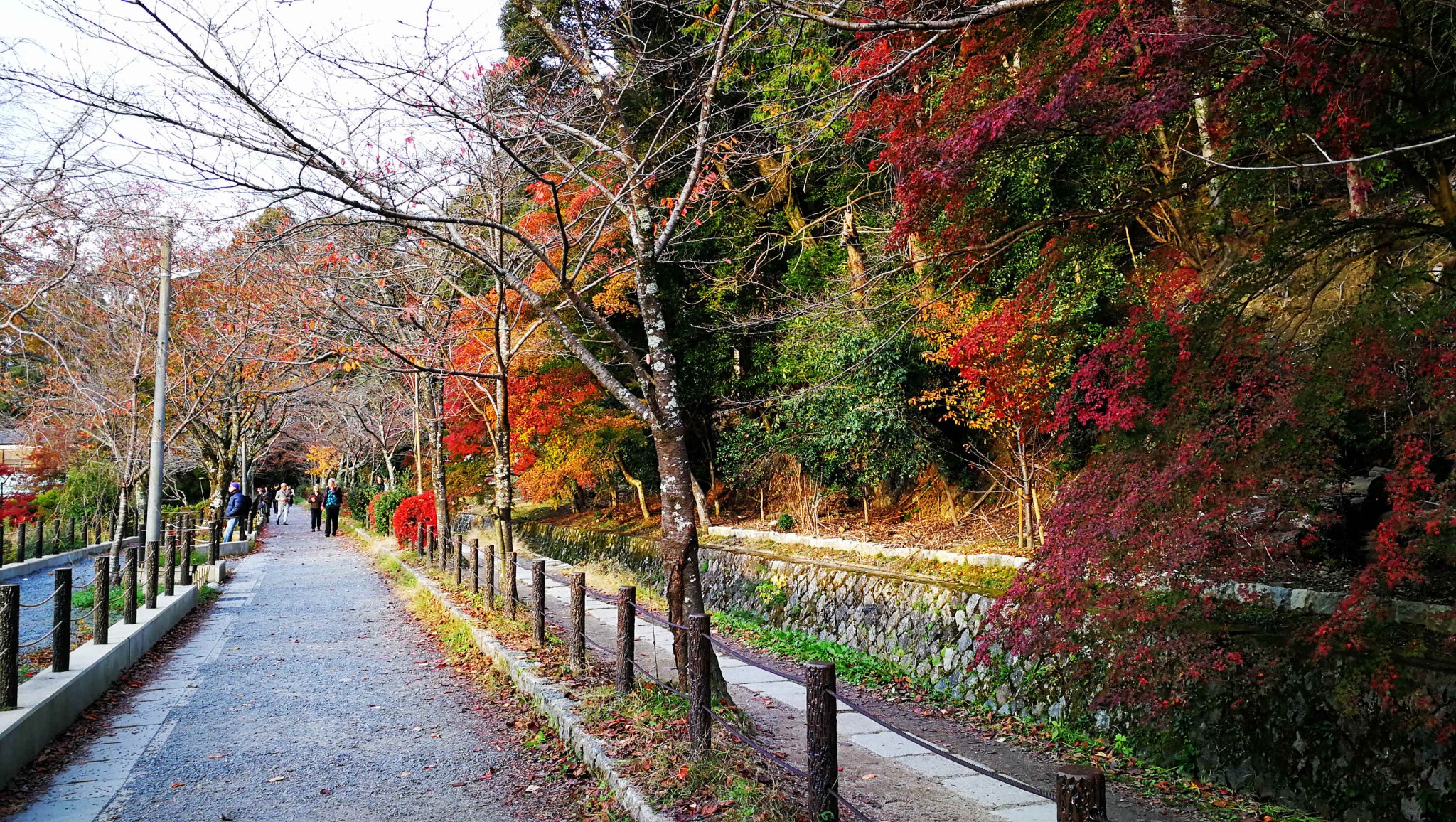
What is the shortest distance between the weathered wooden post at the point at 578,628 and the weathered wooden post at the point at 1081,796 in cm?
538

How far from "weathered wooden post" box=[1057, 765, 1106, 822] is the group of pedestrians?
77.8ft

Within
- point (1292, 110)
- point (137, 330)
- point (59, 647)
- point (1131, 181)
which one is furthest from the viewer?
point (137, 330)

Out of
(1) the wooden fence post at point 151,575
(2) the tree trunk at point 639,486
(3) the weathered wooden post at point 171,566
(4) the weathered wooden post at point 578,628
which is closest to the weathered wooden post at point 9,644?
(4) the weathered wooden post at point 578,628

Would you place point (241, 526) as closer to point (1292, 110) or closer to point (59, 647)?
point (59, 647)

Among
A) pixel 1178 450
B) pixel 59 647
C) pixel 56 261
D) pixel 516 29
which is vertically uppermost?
pixel 516 29

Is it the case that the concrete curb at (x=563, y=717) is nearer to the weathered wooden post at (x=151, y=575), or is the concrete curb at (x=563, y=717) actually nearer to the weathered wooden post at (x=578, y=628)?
the weathered wooden post at (x=578, y=628)

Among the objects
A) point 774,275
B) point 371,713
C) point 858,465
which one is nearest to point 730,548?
point 858,465

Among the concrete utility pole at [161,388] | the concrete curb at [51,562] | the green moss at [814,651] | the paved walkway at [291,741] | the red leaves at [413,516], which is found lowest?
the green moss at [814,651]

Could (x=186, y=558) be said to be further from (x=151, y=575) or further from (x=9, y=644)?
(x=9, y=644)

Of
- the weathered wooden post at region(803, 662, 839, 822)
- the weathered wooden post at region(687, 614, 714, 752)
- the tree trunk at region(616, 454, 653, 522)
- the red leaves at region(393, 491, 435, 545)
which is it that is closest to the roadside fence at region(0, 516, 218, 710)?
the weathered wooden post at region(687, 614, 714, 752)

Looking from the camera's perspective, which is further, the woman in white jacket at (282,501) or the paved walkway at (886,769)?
the woman in white jacket at (282,501)

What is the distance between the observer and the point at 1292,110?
19.7ft

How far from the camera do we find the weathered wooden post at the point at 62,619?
693cm

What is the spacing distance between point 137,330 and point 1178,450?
1797cm
